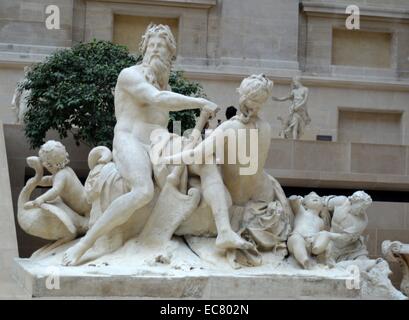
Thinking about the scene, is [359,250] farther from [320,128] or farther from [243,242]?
[320,128]

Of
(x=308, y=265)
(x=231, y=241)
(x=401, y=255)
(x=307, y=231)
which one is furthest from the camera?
(x=401, y=255)

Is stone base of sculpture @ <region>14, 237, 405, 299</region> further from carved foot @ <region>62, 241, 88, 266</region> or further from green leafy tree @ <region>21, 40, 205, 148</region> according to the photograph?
green leafy tree @ <region>21, 40, 205, 148</region>

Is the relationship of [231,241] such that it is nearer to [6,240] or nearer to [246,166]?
[246,166]

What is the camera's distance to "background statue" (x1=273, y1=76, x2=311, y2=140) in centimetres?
2057

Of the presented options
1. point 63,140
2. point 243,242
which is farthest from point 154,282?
point 63,140

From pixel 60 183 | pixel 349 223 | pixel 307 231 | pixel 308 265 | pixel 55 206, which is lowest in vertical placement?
pixel 308 265

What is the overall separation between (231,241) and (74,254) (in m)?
1.46

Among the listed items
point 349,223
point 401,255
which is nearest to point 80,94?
point 401,255

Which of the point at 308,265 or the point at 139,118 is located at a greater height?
the point at 139,118

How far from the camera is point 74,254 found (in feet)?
24.8

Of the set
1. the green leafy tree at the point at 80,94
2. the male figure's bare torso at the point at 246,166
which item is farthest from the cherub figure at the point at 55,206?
the green leafy tree at the point at 80,94

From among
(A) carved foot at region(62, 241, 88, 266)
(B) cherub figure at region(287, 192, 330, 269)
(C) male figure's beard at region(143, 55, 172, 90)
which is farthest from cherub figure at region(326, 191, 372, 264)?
(A) carved foot at region(62, 241, 88, 266)

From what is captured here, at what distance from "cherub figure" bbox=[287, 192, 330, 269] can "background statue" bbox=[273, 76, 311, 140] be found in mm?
11880
